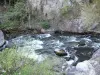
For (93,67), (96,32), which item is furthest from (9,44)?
(93,67)

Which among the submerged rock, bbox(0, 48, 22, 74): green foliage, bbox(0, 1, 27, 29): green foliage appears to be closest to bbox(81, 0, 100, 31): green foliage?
the submerged rock

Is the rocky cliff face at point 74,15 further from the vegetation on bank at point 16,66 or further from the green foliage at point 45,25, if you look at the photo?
the vegetation on bank at point 16,66

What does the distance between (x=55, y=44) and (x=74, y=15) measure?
415cm

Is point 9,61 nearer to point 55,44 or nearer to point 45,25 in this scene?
point 55,44

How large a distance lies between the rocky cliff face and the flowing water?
3.74 ft

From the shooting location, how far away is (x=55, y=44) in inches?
786

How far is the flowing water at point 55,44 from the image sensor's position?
1767 cm

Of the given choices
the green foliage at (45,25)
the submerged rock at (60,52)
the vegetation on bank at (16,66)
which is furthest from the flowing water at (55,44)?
the vegetation on bank at (16,66)

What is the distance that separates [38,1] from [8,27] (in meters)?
4.00

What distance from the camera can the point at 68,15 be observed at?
22781 mm

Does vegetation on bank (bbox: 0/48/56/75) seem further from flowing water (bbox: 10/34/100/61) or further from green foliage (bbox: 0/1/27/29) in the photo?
green foliage (bbox: 0/1/27/29)

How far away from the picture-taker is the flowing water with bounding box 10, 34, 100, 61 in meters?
17.7

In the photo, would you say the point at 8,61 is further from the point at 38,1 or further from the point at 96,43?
the point at 38,1

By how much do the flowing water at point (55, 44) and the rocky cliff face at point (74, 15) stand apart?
1.14 m
